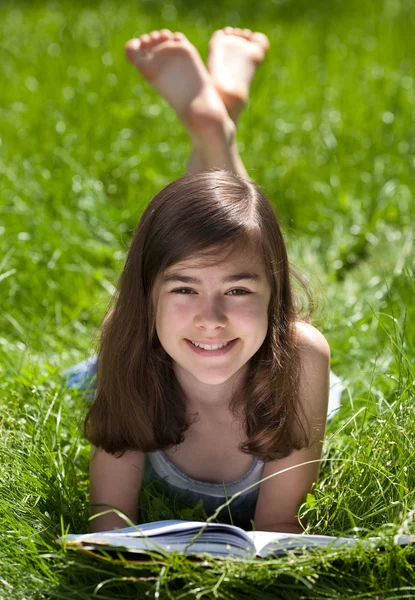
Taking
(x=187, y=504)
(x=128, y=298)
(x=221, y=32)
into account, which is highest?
(x=221, y=32)

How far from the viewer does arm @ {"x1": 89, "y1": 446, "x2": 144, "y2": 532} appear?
2309 millimetres

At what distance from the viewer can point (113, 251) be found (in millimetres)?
3723

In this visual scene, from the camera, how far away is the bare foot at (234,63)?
3.31 meters

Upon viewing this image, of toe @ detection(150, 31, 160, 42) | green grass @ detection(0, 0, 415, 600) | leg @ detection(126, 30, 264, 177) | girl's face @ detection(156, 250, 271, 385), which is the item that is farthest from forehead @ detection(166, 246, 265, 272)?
toe @ detection(150, 31, 160, 42)

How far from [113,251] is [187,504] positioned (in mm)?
1562

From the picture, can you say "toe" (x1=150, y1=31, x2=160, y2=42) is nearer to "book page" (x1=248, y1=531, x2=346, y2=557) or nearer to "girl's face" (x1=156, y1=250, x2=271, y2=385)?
"girl's face" (x1=156, y1=250, x2=271, y2=385)

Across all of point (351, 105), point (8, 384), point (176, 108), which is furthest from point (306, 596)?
point (351, 105)

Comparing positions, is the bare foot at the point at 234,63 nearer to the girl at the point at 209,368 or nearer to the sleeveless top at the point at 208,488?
the girl at the point at 209,368

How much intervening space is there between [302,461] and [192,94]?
147cm

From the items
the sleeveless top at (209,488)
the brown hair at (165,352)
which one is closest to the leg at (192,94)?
the brown hair at (165,352)

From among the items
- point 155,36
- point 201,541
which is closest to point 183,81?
point 155,36

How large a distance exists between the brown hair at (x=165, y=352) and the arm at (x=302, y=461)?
33 millimetres

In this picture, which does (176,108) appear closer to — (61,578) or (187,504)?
(187,504)

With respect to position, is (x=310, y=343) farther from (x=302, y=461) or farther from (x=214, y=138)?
(x=214, y=138)
